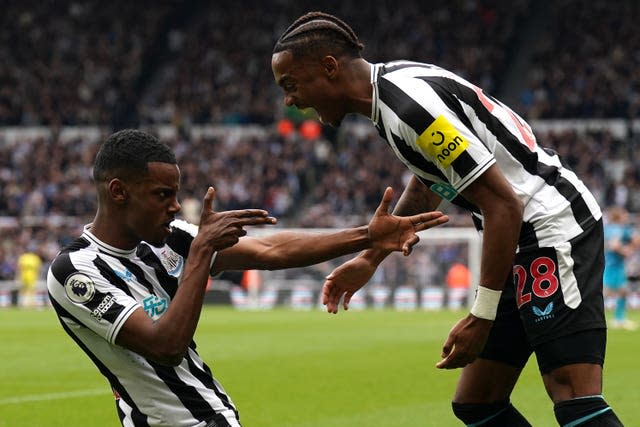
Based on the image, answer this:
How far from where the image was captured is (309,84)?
16.0ft

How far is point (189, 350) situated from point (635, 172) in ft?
88.9

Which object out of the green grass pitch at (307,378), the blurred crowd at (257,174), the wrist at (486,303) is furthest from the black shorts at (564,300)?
the blurred crowd at (257,174)

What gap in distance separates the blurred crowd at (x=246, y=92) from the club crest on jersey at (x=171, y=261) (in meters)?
25.1

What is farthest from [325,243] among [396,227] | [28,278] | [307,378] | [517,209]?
[28,278]

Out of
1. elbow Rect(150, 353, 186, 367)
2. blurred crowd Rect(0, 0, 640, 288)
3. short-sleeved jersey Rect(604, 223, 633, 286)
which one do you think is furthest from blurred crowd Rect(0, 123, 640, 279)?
elbow Rect(150, 353, 186, 367)

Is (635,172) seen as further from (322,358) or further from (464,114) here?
(464,114)

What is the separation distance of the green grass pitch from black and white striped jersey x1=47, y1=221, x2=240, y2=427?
4.21 meters

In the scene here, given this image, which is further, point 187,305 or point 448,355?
point 448,355

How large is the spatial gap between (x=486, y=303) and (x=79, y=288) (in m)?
1.58

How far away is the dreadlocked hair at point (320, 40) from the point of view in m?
4.85

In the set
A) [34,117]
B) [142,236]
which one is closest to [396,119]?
[142,236]

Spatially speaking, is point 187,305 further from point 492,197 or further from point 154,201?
point 492,197

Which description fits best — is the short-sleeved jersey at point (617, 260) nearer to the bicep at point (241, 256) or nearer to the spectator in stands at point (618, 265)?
the spectator in stands at point (618, 265)

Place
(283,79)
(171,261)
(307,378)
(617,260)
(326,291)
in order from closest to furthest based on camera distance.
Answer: (171,261) < (283,79) < (326,291) < (307,378) < (617,260)
